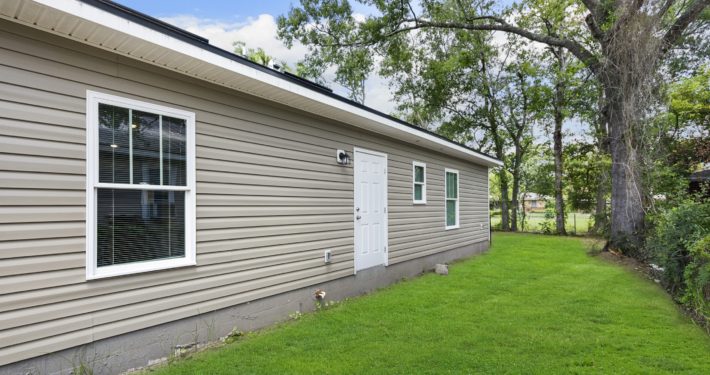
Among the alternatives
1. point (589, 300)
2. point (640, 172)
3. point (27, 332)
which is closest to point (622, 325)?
point (589, 300)

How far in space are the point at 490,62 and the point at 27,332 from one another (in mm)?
20834

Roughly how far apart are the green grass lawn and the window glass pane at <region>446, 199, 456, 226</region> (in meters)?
3.25

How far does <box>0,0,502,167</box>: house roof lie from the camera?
2.70m

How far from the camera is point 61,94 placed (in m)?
2.96

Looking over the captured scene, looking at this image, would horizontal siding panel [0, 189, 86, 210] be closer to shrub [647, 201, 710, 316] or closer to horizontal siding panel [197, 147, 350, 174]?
horizontal siding panel [197, 147, 350, 174]

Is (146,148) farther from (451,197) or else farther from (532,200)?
(532,200)

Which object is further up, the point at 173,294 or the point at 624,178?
the point at 624,178

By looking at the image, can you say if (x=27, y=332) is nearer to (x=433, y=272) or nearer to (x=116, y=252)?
(x=116, y=252)

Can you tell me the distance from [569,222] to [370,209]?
658 inches

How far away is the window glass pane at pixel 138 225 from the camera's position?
10.5ft

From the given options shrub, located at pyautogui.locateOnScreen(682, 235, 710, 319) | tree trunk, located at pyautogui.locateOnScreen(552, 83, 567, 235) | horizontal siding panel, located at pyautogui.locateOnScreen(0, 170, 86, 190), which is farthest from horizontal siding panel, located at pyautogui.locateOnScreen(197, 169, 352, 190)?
tree trunk, located at pyautogui.locateOnScreen(552, 83, 567, 235)

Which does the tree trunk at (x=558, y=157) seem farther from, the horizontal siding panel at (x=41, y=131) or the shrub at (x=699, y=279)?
the horizontal siding panel at (x=41, y=131)

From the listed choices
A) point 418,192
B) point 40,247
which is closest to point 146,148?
point 40,247

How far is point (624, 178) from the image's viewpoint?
10258mm
